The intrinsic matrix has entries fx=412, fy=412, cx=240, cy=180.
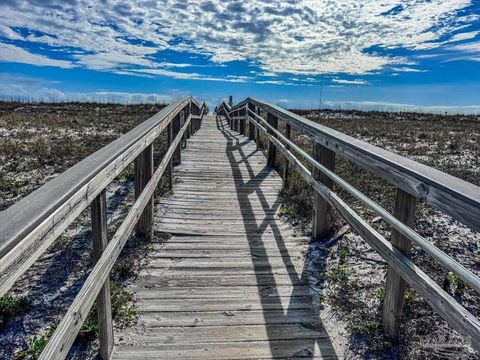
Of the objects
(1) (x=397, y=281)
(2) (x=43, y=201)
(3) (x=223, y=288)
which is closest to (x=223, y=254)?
(3) (x=223, y=288)

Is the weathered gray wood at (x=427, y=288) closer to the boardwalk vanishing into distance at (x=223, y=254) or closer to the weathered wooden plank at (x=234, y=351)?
the boardwalk vanishing into distance at (x=223, y=254)

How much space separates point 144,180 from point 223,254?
114 cm

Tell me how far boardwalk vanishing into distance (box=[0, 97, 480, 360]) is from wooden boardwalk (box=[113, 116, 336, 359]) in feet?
0.04

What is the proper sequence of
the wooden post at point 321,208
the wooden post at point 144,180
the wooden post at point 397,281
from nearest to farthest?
the wooden post at point 397,281
the wooden post at point 144,180
the wooden post at point 321,208

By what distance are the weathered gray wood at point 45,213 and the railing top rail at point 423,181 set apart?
5.91ft

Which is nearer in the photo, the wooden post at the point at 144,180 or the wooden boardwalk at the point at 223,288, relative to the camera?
the wooden boardwalk at the point at 223,288

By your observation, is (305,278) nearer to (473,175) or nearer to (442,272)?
(442,272)

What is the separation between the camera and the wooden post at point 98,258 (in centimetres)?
241

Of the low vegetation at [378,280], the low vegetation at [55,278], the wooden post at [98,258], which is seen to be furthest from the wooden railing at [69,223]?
the low vegetation at [378,280]

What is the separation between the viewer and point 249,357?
276 centimetres

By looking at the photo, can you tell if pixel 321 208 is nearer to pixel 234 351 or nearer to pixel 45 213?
pixel 234 351

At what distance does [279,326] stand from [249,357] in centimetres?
45

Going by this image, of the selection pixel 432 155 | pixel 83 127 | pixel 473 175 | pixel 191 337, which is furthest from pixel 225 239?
pixel 83 127

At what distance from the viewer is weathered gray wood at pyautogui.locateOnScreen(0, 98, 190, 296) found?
133 centimetres
